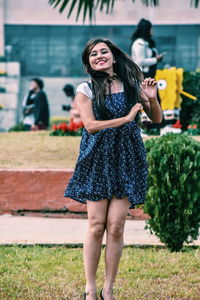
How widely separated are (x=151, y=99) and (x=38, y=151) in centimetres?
567

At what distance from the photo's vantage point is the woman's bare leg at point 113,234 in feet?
15.2

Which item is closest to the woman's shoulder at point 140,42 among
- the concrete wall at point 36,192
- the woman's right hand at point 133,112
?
the concrete wall at point 36,192

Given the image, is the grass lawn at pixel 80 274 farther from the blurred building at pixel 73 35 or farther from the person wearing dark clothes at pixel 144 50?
the blurred building at pixel 73 35

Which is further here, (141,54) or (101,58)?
(141,54)

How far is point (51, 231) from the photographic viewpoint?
7434mm

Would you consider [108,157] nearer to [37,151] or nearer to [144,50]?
[37,151]

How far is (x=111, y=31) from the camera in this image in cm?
3316

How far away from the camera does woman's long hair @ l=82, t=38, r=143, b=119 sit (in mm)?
4664

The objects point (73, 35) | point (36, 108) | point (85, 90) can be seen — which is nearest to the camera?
point (85, 90)

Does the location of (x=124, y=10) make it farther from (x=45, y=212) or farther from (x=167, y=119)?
(x=45, y=212)

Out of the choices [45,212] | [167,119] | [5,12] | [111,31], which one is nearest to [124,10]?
[111,31]

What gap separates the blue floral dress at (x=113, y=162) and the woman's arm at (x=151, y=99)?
0.48ft

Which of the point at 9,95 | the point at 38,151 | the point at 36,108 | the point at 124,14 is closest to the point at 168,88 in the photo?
the point at 38,151

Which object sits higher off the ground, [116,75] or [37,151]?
[116,75]
